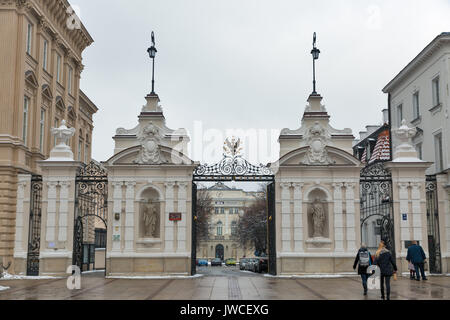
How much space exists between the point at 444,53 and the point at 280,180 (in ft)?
38.0

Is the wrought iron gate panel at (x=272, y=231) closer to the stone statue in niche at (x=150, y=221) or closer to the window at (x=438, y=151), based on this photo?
the stone statue in niche at (x=150, y=221)

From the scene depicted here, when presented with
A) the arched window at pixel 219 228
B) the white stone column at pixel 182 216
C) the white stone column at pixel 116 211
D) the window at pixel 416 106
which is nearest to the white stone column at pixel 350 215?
the white stone column at pixel 182 216

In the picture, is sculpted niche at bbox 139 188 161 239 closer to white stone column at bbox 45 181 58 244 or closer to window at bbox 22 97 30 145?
white stone column at bbox 45 181 58 244

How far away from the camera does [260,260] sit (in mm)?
38156

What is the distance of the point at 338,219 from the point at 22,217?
44.9 feet

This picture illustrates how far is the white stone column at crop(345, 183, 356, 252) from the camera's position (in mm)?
24922

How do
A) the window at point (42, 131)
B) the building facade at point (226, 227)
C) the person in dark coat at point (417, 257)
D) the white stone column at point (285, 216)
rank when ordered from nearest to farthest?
the person in dark coat at point (417, 257), the white stone column at point (285, 216), the window at point (42, 131), the building facade at point (226, 227)

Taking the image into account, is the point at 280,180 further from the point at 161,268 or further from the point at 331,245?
the point at 161,268

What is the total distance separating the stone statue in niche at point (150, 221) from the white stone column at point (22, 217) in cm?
513

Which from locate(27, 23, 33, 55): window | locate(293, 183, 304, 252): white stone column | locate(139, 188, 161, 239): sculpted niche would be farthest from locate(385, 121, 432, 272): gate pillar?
locate(27, 23, 33, 55): window

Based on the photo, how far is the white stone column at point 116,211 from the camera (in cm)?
2500

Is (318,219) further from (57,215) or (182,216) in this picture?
(57,215)

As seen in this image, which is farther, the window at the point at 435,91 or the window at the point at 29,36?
the window at the point at 435,91
